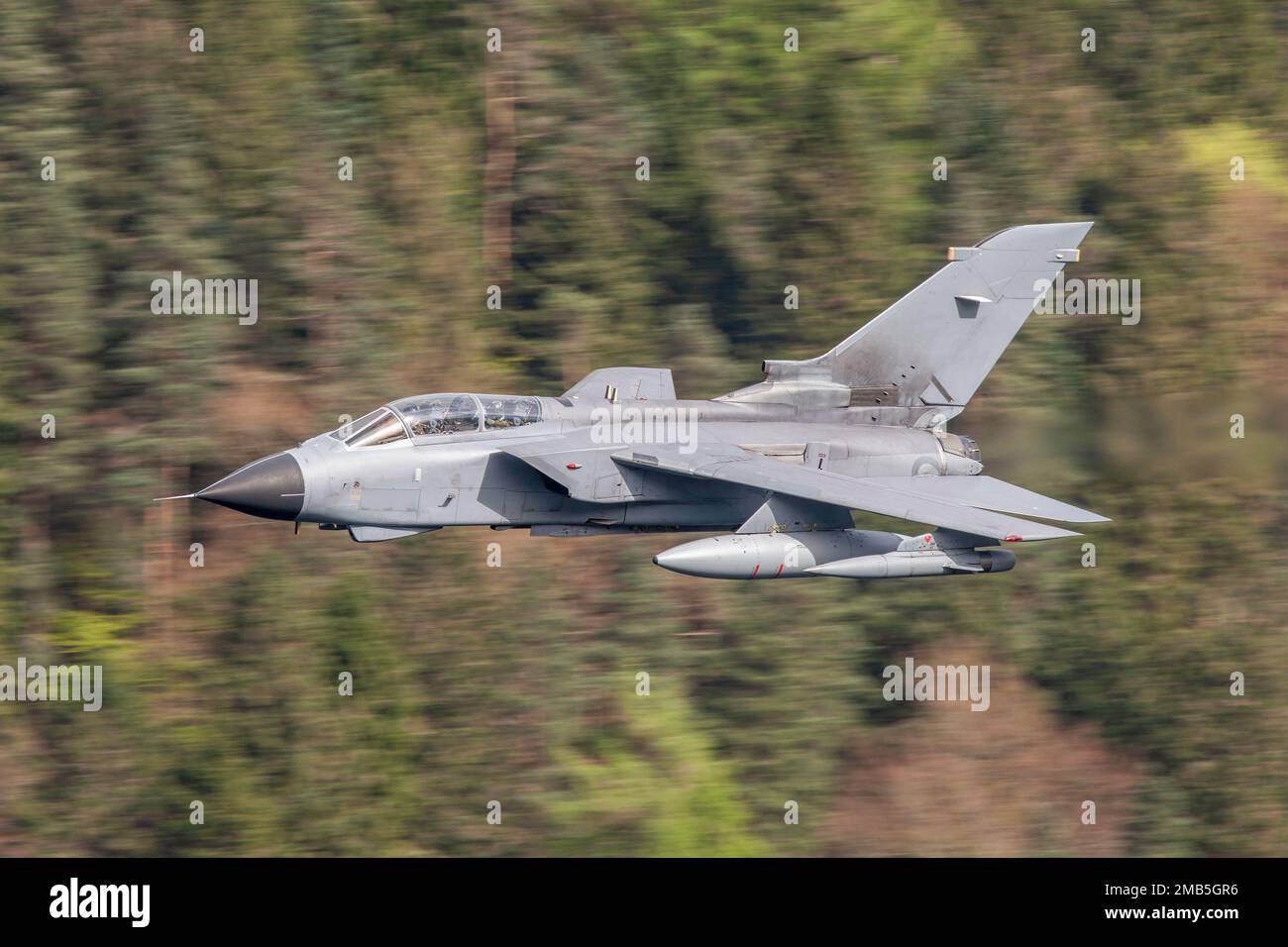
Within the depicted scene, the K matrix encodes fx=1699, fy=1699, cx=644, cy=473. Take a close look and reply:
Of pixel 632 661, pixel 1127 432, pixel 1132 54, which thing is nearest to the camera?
pixel 1127 432

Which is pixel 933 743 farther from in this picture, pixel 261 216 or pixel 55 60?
pixel 55 60

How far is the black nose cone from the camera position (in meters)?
17.4

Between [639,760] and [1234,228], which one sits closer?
[639,760]

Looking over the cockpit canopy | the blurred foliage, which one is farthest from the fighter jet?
the blurred foliage

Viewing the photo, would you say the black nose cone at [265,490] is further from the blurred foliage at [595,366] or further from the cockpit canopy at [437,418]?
the blurred foliage at [595,366]

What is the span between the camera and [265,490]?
17438mm

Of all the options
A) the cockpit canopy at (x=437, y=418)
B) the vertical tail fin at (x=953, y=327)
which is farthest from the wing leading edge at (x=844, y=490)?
the vertical tail fin at (x=953, y=327)

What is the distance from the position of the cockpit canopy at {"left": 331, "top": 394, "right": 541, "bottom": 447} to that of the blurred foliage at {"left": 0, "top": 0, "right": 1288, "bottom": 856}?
1188 centimetres

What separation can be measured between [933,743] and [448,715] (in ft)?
33.6

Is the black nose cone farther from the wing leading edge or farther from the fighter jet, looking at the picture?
the wing leading edge

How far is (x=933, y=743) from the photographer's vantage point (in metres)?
34.2

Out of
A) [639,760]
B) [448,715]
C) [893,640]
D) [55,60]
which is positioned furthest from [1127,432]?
[55,60]

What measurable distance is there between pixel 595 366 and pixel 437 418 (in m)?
14.9

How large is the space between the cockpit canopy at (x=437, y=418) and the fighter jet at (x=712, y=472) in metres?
0.02
